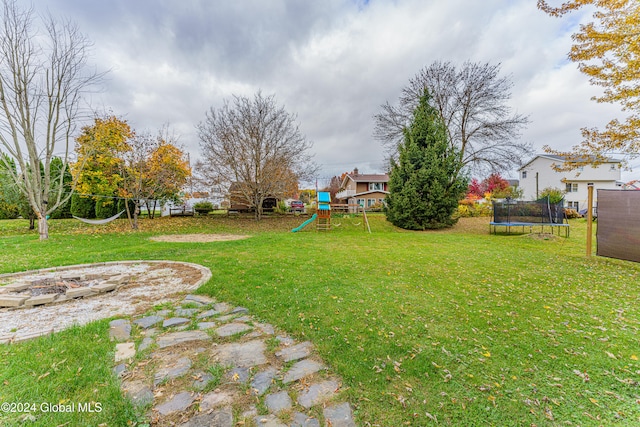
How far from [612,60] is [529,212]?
24.0ft

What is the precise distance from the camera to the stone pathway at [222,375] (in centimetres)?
158

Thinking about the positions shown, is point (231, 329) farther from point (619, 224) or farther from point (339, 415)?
point (619, 224)

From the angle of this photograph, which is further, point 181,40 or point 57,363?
point 181,40

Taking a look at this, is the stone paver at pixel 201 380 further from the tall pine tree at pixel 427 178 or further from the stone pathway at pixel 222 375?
the tall pine tree at pixel 427 178

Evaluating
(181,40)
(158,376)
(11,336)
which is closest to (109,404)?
(158,376)

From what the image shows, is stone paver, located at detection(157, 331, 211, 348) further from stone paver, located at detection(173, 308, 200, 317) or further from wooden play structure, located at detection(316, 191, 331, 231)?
wooden play structure, located at detection(316, 191, 331, 231)

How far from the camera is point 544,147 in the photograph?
751 cm

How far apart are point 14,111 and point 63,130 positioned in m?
1.22

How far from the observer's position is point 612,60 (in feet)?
18.5

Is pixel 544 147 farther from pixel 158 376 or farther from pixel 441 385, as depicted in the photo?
pixel 158 376

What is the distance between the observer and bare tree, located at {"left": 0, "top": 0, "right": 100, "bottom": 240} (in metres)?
8.16

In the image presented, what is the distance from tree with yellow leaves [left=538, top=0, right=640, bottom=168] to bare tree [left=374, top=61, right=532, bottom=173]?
8.38 m

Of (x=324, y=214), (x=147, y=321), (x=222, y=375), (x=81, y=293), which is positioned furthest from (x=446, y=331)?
(x=324, y=214)

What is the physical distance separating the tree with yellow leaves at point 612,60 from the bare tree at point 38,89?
14.6 m
